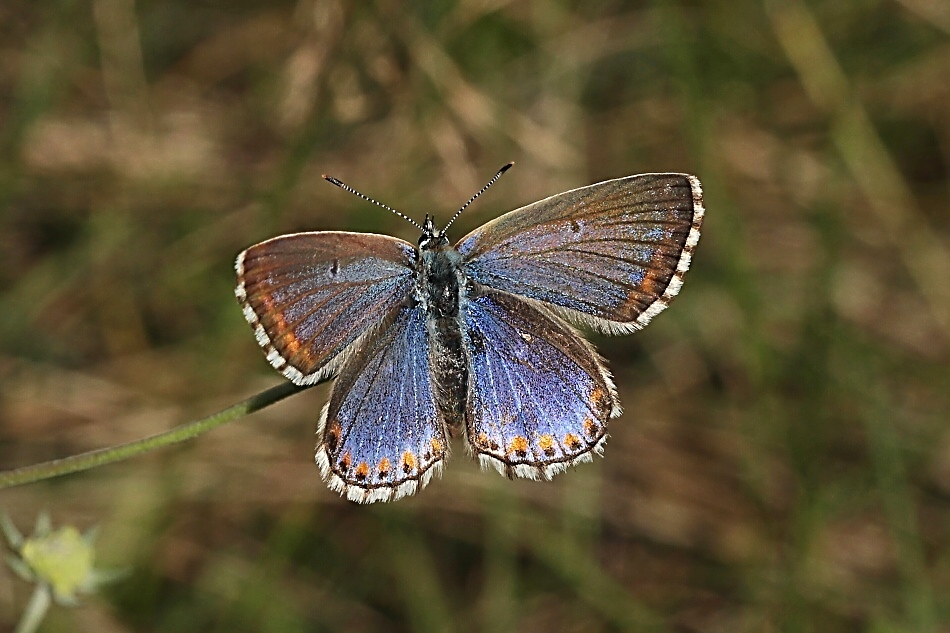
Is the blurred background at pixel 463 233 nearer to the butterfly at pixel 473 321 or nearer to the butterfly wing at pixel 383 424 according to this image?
the butterfly at pixel 473 321

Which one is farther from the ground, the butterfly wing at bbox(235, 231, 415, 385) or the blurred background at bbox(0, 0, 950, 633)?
the blurred background at bbox(0, 0, 950, 633)

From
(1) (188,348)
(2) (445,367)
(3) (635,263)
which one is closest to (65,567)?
(2) (445,367)

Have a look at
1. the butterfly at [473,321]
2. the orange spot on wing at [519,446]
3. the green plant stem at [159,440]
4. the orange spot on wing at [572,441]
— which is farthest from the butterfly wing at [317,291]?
the orange spot on wing at [572,441]

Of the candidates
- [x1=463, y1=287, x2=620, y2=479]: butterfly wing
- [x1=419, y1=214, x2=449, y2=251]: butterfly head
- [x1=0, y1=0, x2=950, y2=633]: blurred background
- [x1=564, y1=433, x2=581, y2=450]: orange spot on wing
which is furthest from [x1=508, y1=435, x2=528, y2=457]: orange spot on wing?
[x1=0, y1=0, x2=950, y2=633]: blurred background

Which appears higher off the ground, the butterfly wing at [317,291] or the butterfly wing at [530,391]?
the butterfly wing at [317,291]

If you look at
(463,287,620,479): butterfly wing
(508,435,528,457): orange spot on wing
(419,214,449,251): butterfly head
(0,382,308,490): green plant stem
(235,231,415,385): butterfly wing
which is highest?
(419,214,449,251): butterfly head

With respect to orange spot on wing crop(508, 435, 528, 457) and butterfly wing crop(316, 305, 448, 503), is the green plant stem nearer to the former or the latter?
butterfly wing crop(316, 305, 448, 503)

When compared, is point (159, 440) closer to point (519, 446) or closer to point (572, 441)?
point (519, 446)
